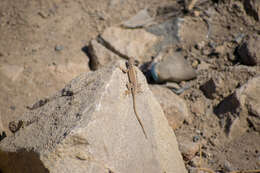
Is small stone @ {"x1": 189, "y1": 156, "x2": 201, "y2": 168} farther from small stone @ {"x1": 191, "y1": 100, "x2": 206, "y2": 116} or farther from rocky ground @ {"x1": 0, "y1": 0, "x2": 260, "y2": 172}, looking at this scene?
small stone @ {"x1": 191, "y1": 100, "x2": 206, "y2": 116}

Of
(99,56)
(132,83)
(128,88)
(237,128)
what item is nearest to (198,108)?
(237,128)

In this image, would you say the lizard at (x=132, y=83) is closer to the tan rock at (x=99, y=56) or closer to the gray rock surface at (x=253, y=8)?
the tan rock at (x=99, y=56)

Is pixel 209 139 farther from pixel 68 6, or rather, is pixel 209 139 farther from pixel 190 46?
pixel 68 6

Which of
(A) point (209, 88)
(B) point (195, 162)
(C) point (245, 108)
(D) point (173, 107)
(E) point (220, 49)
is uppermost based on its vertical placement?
(E) point (220, 49)

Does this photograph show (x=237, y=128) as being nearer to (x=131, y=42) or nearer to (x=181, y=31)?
(x=181, y=31)

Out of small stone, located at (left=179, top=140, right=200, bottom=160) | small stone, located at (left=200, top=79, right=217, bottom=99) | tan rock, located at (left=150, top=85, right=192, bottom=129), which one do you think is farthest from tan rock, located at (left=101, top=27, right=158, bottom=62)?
small stone, located at (left=179, top=140, right=200, bottom=160)

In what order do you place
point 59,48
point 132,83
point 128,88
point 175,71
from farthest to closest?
point 59,48
point 175,71
point 132,83
point 128,88
